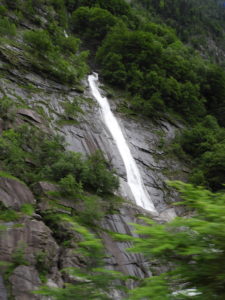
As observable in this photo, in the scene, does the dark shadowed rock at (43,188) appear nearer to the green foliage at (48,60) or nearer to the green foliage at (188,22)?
the green foliage at (48,60)

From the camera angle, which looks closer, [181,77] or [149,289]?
[149,289]

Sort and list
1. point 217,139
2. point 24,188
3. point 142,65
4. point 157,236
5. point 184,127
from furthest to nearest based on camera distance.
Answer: point 142,65 < point 184,127 < point 217,139 < point 24,188 < point 157,236

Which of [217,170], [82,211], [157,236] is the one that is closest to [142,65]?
[217,170]

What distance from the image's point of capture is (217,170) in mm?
27125

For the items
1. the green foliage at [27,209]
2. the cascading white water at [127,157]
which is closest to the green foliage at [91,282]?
the green foliage at [27,209]

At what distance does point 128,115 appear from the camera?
31.2 metres

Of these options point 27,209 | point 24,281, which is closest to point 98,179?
point 27,209

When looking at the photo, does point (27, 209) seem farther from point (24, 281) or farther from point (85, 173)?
point (85, 173)

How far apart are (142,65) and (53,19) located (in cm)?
1249

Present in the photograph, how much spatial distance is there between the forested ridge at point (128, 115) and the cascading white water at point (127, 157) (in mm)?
1906

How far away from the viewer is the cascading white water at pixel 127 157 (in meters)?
22.9

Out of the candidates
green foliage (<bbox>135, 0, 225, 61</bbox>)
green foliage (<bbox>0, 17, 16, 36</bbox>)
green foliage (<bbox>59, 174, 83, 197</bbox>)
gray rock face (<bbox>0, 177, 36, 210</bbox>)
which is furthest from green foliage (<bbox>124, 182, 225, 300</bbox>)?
green foliage (<bbox>135, 0, 225, 61</bbox>)

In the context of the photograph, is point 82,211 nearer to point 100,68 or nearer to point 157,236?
point 157,236

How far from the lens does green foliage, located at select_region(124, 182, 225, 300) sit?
301cm
